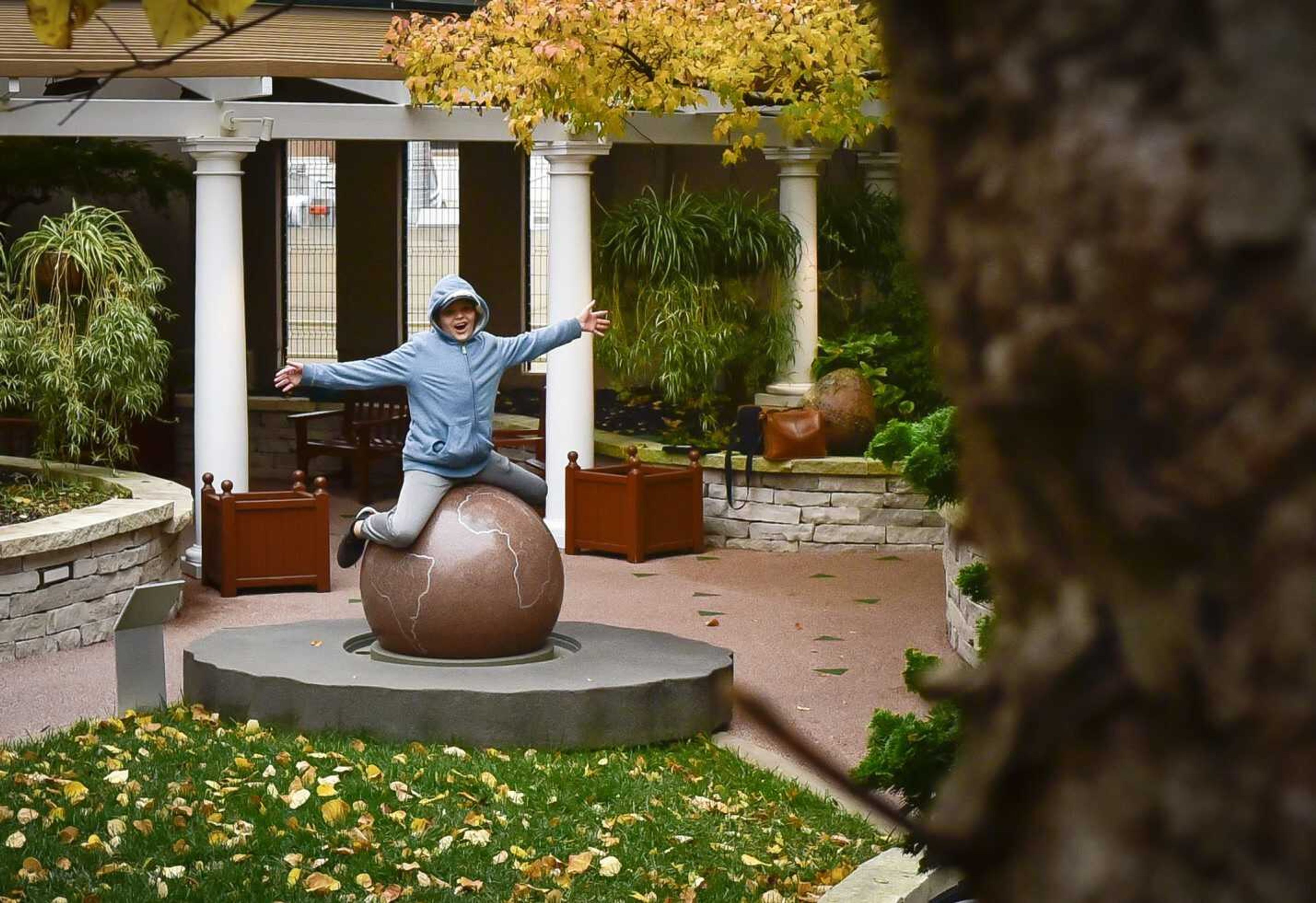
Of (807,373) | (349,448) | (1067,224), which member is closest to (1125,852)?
(1067,224)

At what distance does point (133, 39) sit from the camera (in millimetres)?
12664

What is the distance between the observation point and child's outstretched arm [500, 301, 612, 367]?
331 inches

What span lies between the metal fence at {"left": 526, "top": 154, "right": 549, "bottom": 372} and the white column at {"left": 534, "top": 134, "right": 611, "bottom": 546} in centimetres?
652

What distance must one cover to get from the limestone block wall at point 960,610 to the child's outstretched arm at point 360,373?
2.65m

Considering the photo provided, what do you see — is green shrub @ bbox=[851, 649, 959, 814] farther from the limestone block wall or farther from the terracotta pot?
the terracotta pot

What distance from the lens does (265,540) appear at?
36.2ft

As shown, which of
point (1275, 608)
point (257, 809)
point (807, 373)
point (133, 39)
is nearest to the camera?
point (1275, 608)

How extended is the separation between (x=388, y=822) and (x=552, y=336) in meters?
3.01

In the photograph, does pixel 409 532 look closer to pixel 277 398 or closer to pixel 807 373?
pixel 807 373

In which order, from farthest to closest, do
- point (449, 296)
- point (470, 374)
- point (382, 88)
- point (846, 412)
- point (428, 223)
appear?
point (428, 223) → point (846, 412) → point (382, 88) → point (470, 374) → point (449, 296)

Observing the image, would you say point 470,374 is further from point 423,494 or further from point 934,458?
point 934,458

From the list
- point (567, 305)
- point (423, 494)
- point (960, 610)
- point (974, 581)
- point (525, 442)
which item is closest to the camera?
point (974, 581)

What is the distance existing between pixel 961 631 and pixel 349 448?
7311 mm

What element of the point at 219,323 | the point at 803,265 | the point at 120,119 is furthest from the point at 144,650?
the point at 803,265
